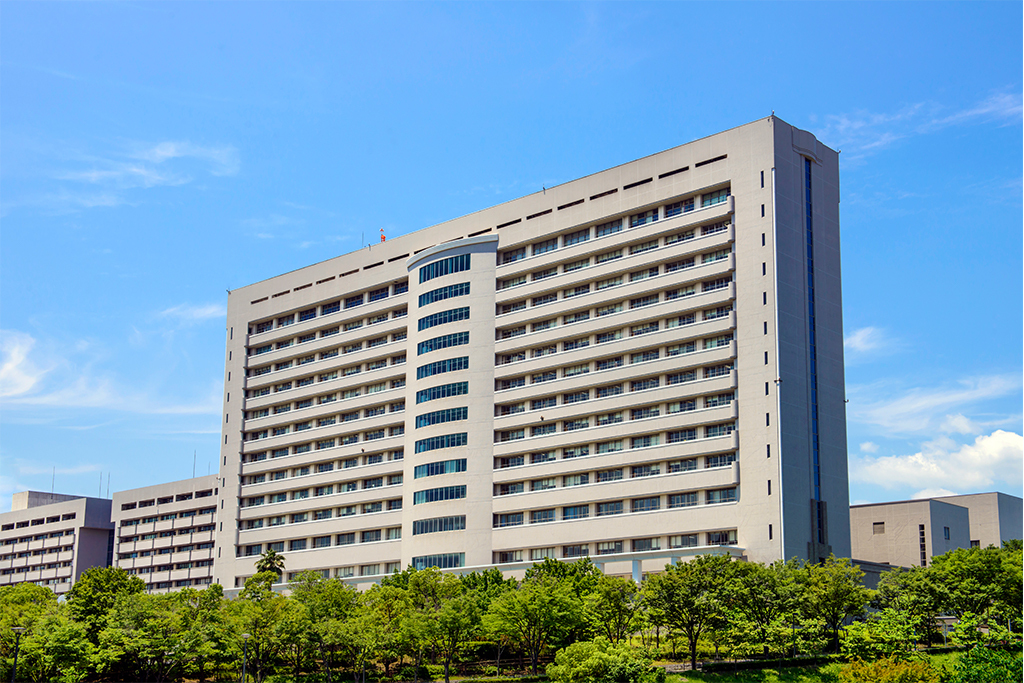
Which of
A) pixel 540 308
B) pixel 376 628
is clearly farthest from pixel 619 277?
pixel 376 628

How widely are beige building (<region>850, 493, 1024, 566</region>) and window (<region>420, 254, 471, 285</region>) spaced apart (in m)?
56.5

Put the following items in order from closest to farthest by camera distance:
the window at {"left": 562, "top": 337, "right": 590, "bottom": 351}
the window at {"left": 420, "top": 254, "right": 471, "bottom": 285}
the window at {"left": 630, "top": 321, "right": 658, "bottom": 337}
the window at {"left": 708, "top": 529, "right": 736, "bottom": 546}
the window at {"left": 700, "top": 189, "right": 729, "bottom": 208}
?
the window at {"left": 708, "top": 529, "right": 736, "bottom": 546} < the window at {"left": 700, "top": 189, "right": 729, "bottom": 208} < the window at {"left": 630, "top": 321, "right": 658, "bottom": 337} < the window at {"left": 562, "top": 337, "right": 590, "bottom": 351} < the window at {"left": 420, "top": 254, "right": 471, "bottom": 285}

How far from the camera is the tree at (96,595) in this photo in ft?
264

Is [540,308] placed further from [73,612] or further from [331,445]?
[73,612]

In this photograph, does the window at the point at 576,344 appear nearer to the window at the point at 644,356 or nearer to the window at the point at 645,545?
the window at the point at 644,356

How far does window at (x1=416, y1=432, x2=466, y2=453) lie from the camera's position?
111 meters

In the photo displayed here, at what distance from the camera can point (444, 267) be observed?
4594 inches

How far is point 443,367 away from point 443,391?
2.58 metres

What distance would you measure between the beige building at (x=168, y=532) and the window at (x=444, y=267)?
→ 197 ft

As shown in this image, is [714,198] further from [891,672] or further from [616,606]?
[891,672]

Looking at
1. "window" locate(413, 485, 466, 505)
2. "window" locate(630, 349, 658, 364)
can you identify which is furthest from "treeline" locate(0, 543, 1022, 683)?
"window" locate(413, 485, 466, 505)

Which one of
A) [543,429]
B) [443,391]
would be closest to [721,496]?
[543,429]

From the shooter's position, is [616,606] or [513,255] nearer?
[616,606]

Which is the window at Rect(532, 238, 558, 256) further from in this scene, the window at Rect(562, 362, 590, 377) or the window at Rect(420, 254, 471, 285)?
the window at Rect(562, 362, 590, 377)
